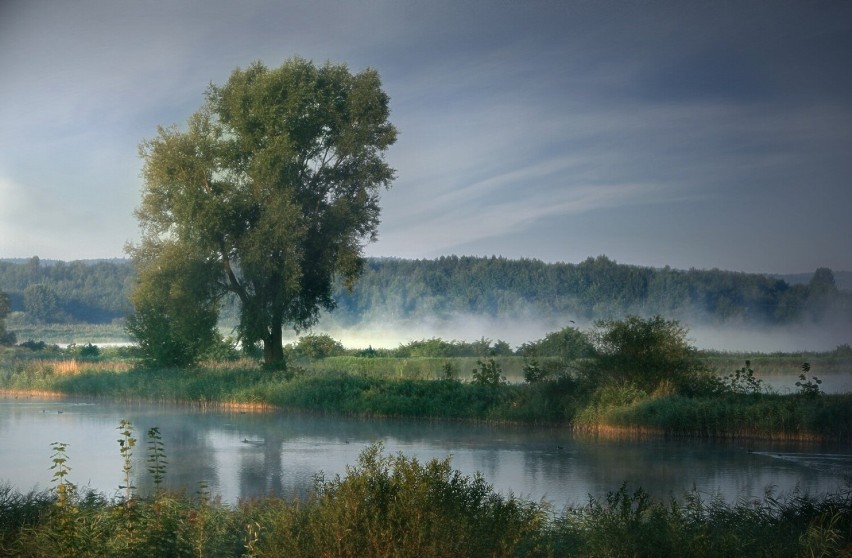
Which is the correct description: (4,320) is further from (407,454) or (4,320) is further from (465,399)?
(407,454)

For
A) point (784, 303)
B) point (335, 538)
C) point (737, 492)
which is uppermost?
point (784, 303)

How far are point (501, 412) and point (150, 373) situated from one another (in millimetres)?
11594

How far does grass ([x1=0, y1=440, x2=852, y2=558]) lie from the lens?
5.33m

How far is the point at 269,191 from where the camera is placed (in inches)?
977

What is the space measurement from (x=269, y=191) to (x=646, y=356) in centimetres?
1172

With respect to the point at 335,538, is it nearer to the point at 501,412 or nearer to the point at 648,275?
the point at 501,412

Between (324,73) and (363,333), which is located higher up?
A: (324,73)

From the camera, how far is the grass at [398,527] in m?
5.33

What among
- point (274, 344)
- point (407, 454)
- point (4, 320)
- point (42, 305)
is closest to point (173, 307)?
point (274, 344)

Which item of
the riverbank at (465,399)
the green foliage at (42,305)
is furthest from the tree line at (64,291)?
the riverbank at (465,399)

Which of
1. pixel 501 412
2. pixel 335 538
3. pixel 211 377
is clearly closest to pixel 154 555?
pixel 335 538

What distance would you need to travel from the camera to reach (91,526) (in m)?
6.43

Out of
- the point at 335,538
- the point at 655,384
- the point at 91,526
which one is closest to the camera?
the point at 335,538

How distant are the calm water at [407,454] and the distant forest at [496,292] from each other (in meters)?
13.6
